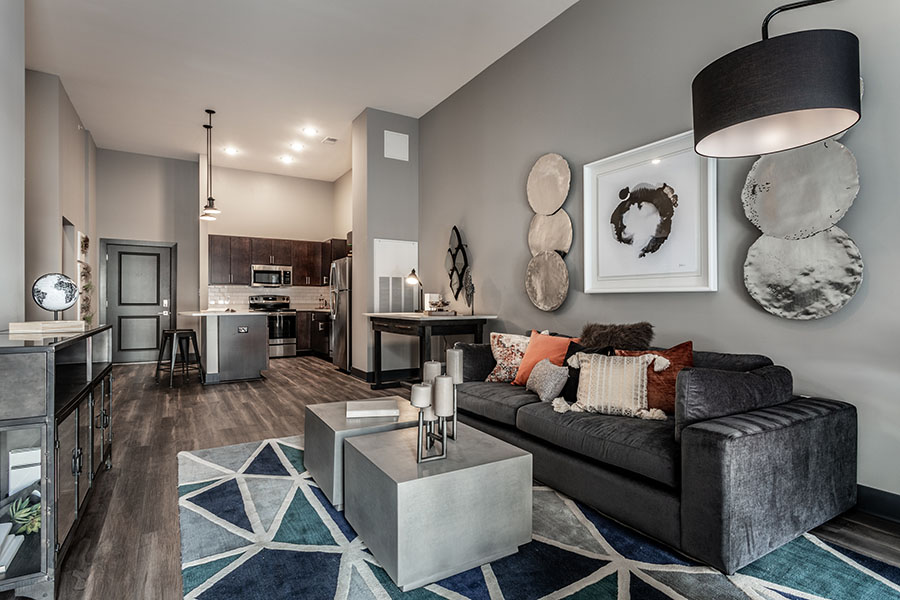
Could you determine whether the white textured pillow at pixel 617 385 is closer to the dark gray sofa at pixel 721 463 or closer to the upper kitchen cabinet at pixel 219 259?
the dark gray sofa at pixel 721 463

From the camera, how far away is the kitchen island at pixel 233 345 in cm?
585

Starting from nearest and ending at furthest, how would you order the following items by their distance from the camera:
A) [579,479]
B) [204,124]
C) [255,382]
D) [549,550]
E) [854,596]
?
1. [854,596]
2. [549,550]
3. [579,479]
4. [255,382]
5. [204,124]

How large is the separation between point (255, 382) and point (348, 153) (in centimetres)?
381

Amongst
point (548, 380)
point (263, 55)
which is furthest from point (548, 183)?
point (263, 55)

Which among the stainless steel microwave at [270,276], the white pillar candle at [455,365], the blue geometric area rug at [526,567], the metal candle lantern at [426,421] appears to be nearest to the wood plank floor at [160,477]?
the blue geometric area rug at [526,567]

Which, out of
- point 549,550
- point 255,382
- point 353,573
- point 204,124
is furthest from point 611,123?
point 204,124

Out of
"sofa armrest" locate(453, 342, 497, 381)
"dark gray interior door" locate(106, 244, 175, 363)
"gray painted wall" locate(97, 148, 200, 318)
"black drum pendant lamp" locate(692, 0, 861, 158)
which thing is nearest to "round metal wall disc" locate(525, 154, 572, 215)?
"sofa armrest" locate(453, 342, 497, 381)

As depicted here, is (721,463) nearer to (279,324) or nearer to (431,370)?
(431,370)

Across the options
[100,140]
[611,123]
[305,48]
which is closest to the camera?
[611,123]

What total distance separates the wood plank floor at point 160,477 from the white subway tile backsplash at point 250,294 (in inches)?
95.8

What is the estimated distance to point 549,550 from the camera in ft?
6.33

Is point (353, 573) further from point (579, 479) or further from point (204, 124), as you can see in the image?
point (204, 124)

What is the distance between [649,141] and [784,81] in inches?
65.7

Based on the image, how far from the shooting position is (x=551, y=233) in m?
4.06
